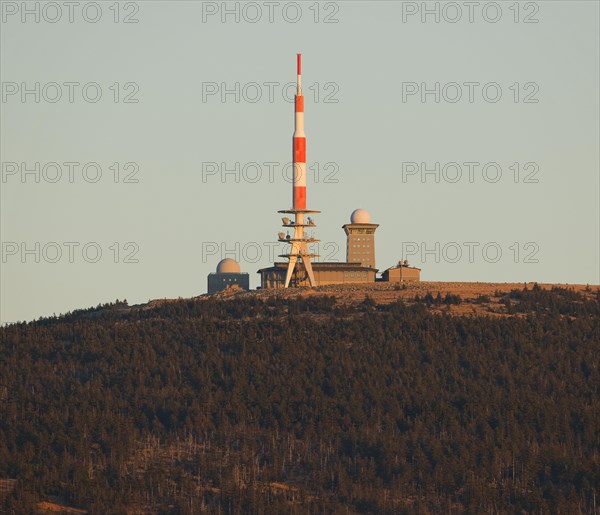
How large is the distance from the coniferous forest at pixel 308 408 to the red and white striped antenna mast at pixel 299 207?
26852 millimetres

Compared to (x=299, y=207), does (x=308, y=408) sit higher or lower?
lower

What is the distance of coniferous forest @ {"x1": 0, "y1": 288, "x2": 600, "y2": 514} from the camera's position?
121 meters

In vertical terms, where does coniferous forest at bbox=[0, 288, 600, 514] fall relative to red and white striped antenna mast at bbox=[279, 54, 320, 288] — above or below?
below

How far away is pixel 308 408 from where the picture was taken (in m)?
134

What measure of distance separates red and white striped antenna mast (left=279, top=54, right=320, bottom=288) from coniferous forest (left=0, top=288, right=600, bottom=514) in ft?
88.1

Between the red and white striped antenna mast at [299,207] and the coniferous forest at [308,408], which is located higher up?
the red and white striped antenna mast at [299,207]

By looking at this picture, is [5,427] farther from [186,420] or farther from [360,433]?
[360,433]

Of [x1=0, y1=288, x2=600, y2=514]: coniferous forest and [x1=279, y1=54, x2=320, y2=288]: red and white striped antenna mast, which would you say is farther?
[x1=279, y1=54, x2=320, y2=288]: red and white striped antenna mast

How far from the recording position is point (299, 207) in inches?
7451

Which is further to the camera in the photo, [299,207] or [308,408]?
[299,207]

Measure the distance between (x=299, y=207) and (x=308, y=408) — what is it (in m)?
57.8

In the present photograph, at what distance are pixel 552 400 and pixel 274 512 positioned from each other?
97.9 feet

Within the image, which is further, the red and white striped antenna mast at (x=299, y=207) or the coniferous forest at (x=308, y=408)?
the red and white striped antenna mast at (x=299, y=207)

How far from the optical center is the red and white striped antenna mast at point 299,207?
612 ft
